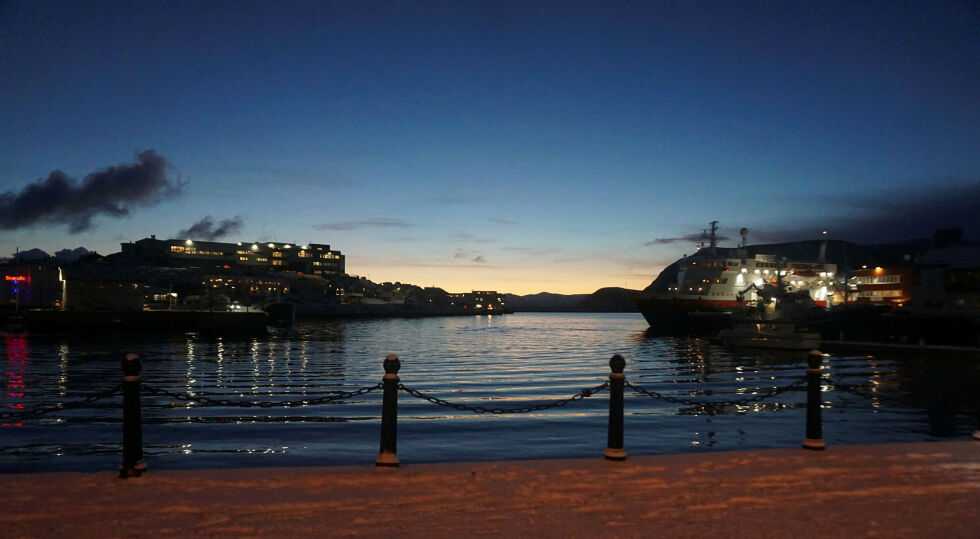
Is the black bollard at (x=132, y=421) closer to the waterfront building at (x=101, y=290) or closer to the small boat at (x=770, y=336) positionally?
the small boat at (x=770, y=336)

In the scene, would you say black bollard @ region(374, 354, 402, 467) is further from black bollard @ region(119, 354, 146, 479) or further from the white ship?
the white ship

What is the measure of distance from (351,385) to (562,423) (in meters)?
12.0

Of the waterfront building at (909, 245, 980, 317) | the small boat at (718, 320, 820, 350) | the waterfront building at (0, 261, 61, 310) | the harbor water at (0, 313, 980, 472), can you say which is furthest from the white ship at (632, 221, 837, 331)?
the waterfront building at (0, 261, 61, 310)

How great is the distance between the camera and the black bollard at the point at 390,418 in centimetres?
663

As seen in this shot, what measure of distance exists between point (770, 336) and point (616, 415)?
44.4 meters

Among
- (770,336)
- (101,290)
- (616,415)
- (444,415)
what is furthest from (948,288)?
(101,290)

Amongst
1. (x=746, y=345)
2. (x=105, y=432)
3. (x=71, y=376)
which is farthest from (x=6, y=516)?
(x=746, y=345)

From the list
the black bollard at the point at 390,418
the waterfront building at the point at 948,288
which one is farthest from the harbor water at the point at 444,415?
the waterfront building at the point at 948,288

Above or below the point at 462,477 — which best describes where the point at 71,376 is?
below

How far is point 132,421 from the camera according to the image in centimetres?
635

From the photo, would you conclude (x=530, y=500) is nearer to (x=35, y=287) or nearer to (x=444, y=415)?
Result: (x=444, y=415)

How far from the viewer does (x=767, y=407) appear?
16906 millimetres

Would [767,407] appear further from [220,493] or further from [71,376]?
[71,376]

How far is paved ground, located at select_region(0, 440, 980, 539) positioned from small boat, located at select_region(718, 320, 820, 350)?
41566mm
